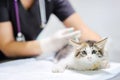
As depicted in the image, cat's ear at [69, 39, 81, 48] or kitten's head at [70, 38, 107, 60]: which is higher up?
cat's ear at [69, 39, 81, 48]

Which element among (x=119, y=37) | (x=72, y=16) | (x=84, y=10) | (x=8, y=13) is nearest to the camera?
(x=8, y=13)

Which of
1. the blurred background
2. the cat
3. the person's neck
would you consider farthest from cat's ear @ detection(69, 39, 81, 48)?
the blurred background

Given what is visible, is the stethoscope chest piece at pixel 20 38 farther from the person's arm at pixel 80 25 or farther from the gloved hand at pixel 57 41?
the person's arm at pixel 80 25

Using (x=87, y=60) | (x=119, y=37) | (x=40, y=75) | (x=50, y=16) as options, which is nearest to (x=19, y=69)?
(x=40, y=75)

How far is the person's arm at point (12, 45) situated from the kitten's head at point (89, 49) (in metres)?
0.18

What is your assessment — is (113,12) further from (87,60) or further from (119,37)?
(87,60)

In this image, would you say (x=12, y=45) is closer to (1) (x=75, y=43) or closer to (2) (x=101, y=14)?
(1) (x=75, y=43)

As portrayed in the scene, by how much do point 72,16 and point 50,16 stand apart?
88mm

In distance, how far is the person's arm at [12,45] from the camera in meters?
0.91

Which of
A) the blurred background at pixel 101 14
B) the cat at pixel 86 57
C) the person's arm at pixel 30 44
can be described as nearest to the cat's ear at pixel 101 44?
the cat at pixel 86 57

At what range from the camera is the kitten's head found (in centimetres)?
74

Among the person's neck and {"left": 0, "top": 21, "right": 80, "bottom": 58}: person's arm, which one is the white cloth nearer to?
{"left": 0, "top": 21, "right": 80, "bottom": 58}: person's arm

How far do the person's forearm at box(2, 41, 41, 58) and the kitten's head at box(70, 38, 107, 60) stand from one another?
0.18 m

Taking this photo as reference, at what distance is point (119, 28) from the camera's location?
4.17 ft
